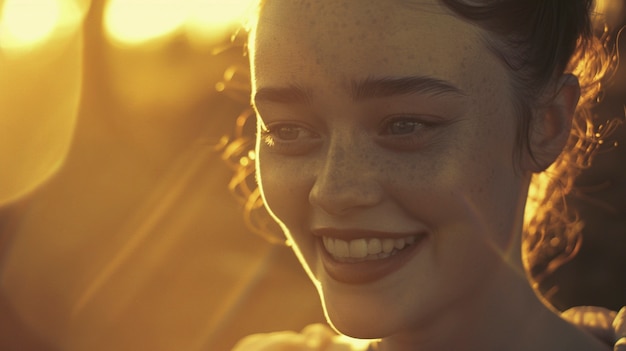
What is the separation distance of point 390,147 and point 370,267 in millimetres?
235

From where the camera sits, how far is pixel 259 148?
1.77 meters

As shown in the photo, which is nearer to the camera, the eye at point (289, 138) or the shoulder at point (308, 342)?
the eye at point (289, 138)

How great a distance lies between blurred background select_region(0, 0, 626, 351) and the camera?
4500mm

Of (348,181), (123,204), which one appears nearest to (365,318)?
(348,181)

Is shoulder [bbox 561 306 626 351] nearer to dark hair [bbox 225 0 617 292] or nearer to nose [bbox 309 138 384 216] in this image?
dark hair [bbox 225 0 617 292]

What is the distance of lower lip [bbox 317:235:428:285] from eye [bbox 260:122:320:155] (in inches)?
9.0

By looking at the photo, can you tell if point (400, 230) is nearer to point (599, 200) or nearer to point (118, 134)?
point (599, 200)

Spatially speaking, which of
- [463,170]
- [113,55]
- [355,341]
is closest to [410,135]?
[463,170]

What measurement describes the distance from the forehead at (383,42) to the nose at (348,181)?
133 mm

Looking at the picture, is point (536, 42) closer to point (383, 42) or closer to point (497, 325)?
point (383, 42)

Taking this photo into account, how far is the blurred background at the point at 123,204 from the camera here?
14.8ft

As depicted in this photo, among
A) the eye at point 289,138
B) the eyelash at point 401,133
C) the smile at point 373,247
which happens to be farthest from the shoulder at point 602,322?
the eye at point 289,138

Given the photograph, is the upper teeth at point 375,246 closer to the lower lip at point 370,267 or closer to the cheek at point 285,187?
the lower lip at point 370,267

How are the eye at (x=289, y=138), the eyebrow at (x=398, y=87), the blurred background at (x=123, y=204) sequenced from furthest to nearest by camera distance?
1. the blurred background at (x=123, y=204)
2. the eye at (x=289, y=138)
3. the eyebrow at (x=398, y=87)
